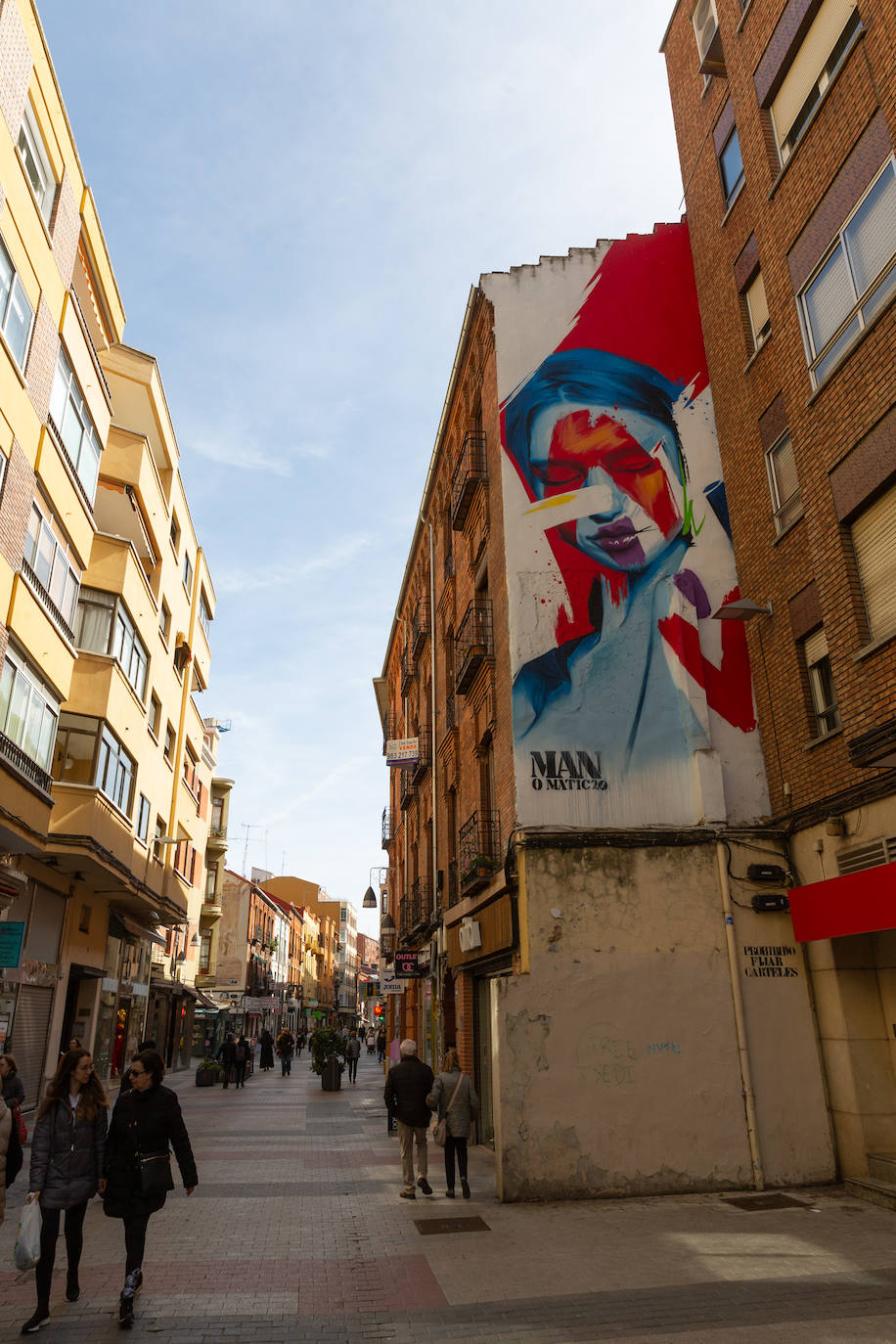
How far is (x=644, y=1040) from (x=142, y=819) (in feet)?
57.0

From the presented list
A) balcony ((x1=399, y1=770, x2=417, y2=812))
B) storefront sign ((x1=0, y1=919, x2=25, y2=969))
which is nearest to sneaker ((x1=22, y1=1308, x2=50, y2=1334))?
storefront sign ((x1=0, y1=919, x2=25, y2=969))

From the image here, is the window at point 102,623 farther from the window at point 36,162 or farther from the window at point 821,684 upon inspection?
the window at point 821,684

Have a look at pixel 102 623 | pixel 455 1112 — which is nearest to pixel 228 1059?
pixel 102 623

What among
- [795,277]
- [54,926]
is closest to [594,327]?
[795,277]

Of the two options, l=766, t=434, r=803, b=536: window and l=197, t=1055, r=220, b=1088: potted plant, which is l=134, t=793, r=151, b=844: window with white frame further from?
l=766, t=434, r=803, b=536: window

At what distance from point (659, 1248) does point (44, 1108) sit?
18.2ft

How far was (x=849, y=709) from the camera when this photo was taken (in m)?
10.1

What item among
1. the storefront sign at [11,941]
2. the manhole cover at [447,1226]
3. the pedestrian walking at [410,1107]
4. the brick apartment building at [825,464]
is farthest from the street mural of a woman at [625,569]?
the storefront sign at [11,941]

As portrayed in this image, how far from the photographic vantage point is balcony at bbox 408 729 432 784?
23.9m

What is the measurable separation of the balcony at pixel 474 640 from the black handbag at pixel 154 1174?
1044cm

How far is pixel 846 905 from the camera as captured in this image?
10.4m

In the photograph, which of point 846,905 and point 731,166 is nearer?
point 846,905

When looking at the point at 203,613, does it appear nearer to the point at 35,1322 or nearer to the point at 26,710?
the point at 26,710

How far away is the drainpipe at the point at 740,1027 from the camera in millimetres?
11203
